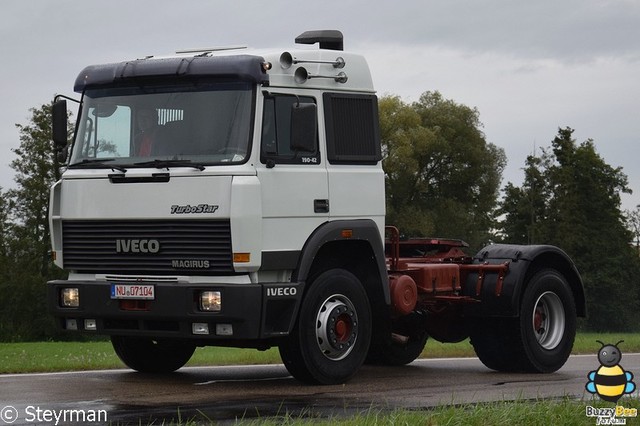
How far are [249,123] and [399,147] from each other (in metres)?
64.4

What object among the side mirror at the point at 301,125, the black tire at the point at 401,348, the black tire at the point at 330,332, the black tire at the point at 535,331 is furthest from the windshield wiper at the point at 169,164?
the black tire at the point at 535,331

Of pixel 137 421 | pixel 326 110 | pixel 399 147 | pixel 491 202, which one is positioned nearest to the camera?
pixel 137 421

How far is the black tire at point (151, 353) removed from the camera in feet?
46.5

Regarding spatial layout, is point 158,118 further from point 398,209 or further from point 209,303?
point 398,209

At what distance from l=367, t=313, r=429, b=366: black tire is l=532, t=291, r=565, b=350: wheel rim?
56.2 inches

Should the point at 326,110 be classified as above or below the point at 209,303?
above

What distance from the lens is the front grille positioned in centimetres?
1224

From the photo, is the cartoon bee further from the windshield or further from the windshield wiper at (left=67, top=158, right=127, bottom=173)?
the windshield wiper at (left=67, top=158, right=127, bottom=173)

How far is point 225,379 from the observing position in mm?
13898

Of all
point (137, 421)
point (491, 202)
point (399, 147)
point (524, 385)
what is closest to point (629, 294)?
point (491, 202)

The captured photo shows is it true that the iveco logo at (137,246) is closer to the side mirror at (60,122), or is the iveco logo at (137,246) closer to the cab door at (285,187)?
the cab door at (285,187)

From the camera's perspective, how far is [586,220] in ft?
257

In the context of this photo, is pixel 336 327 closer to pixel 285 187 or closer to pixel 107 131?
pixel 285 187

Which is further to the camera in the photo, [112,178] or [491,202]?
[491,202]
